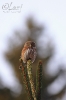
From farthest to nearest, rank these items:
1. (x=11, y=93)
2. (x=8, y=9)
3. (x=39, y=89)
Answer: (x=11, y=93), (x=8, y=9), (x=39, y=89)

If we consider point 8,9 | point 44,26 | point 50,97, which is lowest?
point 50,97

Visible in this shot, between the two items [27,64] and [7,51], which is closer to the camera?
[27,64]

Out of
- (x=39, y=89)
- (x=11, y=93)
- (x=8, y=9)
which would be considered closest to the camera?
(x=39, y=89)

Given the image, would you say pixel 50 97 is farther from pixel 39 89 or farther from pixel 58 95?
pixel 39 89

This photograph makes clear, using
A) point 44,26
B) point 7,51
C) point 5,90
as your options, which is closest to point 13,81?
point 5,90

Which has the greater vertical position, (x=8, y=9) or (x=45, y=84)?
(x=8, y=9)

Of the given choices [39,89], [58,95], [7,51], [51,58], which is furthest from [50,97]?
[39,89]

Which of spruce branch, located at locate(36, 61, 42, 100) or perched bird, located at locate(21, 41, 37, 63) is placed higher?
perched bird, located at locate(21, 41, 37, 63)

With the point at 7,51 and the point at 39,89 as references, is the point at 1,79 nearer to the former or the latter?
the point at 7,51

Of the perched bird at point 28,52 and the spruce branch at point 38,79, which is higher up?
the perched bird at point 28,52
